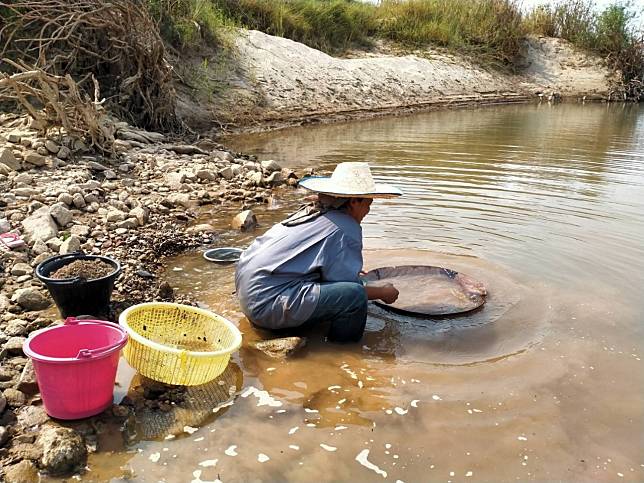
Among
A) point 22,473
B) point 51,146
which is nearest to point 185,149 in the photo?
point 51,146

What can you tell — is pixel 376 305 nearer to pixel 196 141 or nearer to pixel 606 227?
pixel 606 227

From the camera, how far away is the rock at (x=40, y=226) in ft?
15.4

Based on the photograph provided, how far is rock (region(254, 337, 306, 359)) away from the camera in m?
3.45

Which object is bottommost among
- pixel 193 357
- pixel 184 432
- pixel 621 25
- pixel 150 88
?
pixel 184 432

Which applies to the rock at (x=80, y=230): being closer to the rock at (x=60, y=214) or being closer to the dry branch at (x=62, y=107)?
the rock at (x=60, y=214)

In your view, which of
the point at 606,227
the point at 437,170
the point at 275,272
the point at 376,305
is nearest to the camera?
the point at 275,272

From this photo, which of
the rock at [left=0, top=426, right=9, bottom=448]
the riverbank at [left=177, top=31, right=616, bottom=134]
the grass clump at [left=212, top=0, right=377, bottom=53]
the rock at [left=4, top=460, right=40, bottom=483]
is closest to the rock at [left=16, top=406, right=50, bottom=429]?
the rock at [left=0, top=426, right=9, bottom=448]

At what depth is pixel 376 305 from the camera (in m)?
4.20

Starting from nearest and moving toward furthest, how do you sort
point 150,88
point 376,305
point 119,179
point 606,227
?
1. point 376,305
2. point 606,227
3. point 119,179
4. point 150,88

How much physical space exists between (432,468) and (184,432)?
114 centimetres

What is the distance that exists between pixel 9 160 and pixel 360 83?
460 inches

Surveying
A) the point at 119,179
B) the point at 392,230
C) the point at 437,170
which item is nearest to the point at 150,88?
the point at 119,179

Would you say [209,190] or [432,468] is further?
[209,190]

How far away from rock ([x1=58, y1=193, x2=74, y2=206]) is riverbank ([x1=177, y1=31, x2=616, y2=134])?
6.24 metres
